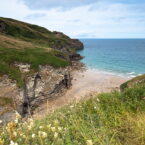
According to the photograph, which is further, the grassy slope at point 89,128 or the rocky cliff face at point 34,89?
the rocky cliff face at point 34,89

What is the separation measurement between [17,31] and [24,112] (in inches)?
1934

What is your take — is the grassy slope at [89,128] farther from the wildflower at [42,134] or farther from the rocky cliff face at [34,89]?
the rocky cliff face at [34,89]

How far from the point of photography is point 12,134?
4.73 m

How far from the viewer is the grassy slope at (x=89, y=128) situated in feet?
16.0

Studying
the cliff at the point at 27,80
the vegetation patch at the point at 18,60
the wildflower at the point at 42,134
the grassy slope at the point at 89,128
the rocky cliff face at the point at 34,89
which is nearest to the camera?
the wildflower at the point at 42,134

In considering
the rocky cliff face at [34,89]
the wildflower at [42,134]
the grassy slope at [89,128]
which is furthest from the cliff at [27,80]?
the wildflower at [42,134]

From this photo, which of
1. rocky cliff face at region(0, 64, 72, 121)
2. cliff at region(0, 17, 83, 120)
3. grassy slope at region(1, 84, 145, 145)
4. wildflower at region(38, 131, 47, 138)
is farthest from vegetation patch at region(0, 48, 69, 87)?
wildflower at region(38, 131, 47, 138)

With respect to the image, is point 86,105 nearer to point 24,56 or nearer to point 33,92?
point 33,92

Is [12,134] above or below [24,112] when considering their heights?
above

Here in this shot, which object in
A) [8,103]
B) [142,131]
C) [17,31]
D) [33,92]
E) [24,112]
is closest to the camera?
[142,131]

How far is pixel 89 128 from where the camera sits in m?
6.15

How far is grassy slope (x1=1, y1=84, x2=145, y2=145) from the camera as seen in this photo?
4.89 metres

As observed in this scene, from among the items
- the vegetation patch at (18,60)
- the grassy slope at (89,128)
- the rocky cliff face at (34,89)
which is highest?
the grassy slope at (89,128)

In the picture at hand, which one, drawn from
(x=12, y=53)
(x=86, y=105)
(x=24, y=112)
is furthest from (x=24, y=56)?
(x=86, y=105)
